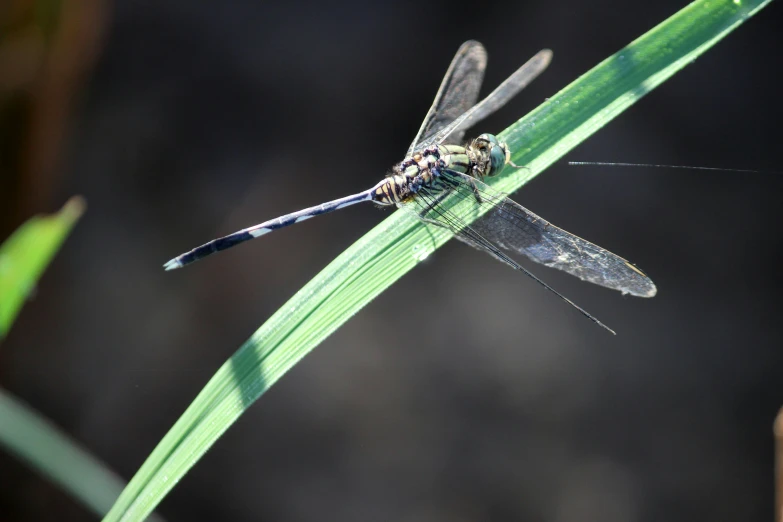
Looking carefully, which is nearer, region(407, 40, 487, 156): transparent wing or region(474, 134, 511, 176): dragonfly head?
region(474, 134, 511, 176): dragonfly head

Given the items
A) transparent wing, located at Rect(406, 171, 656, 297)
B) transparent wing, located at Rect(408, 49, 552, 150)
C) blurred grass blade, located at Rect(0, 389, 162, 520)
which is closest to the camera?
transparent wing, located at Rect(406, 171, 656, 297)

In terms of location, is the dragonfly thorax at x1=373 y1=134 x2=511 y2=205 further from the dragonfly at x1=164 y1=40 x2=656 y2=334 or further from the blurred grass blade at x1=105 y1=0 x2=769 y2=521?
the blurred grass blade at x1=105 y1=0 x2=769 y2=521

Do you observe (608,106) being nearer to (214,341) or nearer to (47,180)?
(214,341)

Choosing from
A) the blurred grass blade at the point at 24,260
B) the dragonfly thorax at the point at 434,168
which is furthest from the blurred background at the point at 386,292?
the blurred grass blade at the point at 24,260

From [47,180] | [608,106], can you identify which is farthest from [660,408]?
[47,180]

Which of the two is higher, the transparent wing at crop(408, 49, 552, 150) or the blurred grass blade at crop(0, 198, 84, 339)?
the transparent wing at crop(408, 49, 552, 150)

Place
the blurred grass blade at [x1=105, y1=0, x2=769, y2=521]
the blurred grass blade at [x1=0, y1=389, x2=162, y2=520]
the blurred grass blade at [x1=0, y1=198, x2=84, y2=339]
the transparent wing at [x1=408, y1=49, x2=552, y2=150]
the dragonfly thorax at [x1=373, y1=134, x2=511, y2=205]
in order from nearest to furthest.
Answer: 1. the blurred grass blade at [x1=105, y1=0, x2=769, y2=521]
2. the blurred grass blade at [x1=0, y1=198, x2=84, y2=339]
3. the dragonfly thorax at [x1=373, y1=134, x2=511, y2=205]
4. the blurred grass blade at [x1=0, y1=389, x2=162, y2=520]
5. the transparent wing at [x1=408, y1=49, x2=552, y2=150]

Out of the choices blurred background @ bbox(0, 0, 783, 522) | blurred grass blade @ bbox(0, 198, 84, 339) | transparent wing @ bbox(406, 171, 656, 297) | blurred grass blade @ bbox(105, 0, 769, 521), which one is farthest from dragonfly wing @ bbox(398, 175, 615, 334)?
blurred grass blade @ bbox(0, 198, 84, 339)
